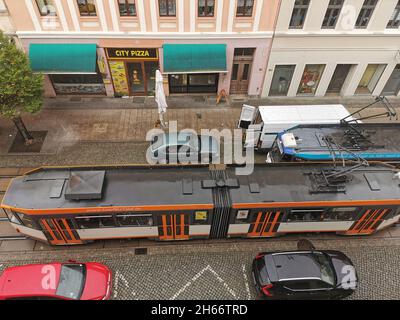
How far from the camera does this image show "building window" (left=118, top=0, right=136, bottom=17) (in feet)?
58.6

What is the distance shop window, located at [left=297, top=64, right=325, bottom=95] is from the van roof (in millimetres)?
4690

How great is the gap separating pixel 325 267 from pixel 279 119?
8.09 meters

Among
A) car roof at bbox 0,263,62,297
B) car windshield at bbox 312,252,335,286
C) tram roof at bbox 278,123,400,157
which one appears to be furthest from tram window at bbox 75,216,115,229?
tram roof at bbox 278,123,400,157

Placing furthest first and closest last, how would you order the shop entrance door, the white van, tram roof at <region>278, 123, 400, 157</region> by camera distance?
1. the shop entrance door
2. the white van
3. tram roof at <region>278, 123, 400, 157</region>

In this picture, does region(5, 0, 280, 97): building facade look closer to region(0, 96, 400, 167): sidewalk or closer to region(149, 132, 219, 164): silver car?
region(0, 96, 400, 167): sidewalk

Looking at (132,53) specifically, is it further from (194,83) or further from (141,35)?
(194,83)

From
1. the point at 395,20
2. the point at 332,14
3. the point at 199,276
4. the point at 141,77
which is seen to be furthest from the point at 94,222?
the point at 395,20

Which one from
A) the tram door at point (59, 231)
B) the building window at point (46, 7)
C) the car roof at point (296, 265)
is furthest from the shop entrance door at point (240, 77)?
the tram door at point (59, 231)

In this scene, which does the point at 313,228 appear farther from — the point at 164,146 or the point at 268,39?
the point at 268,39

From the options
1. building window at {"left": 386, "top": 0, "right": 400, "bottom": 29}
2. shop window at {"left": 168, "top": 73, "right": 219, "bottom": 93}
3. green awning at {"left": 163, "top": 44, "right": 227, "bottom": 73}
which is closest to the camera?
building window at {"left": 386, "top": 0, "right": 400, "bottom": 29}

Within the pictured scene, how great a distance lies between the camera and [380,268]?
1389 cm

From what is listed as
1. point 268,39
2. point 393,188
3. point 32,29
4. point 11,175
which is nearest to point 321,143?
point 393,188

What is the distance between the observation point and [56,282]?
11.9m
